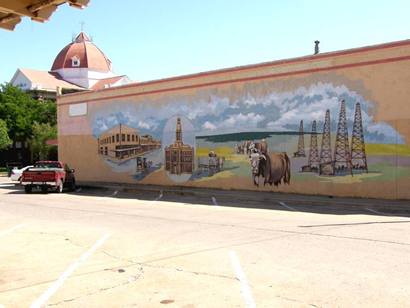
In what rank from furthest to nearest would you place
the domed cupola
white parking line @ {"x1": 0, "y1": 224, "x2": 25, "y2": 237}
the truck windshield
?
the domed cupola, the truck windshield, white parking line @ {"x1": 0, "y1": 224, "x2": 25, "y2": 237}

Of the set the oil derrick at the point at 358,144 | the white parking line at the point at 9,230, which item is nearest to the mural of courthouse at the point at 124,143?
the oil derrick at the point at 358,144

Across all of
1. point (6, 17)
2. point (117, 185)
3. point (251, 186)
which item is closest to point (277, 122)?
point (251, 186)

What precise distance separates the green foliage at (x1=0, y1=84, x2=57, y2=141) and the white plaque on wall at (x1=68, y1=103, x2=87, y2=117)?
1159 inches

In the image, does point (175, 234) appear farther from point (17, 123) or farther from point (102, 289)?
point (17, 123)

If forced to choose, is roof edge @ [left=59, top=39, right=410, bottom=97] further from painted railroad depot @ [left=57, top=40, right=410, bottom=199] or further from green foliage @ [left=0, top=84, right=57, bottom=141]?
green foliage @ [left=0, top=84, right=57, bottom=141]

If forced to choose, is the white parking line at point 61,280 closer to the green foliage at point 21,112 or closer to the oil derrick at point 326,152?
the oil derrick at point 326,152

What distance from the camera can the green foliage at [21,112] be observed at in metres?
62.3

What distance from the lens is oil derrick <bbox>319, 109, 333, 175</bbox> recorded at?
21.0 metres

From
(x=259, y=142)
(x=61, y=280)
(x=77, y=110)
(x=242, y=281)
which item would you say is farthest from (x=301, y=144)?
(x=77, y=110)

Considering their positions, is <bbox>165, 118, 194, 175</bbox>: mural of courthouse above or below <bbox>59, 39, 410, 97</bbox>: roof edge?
below

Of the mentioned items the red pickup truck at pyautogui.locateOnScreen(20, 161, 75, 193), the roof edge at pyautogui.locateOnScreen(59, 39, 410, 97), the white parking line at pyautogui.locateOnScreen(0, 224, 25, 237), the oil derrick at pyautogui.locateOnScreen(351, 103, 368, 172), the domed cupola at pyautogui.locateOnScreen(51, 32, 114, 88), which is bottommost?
the white parking line at pyautogui.locateOnScreen(0, 224, 25, 237)

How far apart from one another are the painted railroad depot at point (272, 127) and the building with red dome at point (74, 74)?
48.6 metres

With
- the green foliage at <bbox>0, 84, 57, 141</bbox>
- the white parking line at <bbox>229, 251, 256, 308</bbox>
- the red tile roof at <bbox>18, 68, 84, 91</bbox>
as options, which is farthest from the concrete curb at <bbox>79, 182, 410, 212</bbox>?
the red tile roof at <bbox>18, 68, 84, 91</bbox>

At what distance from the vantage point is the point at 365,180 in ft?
65.4
